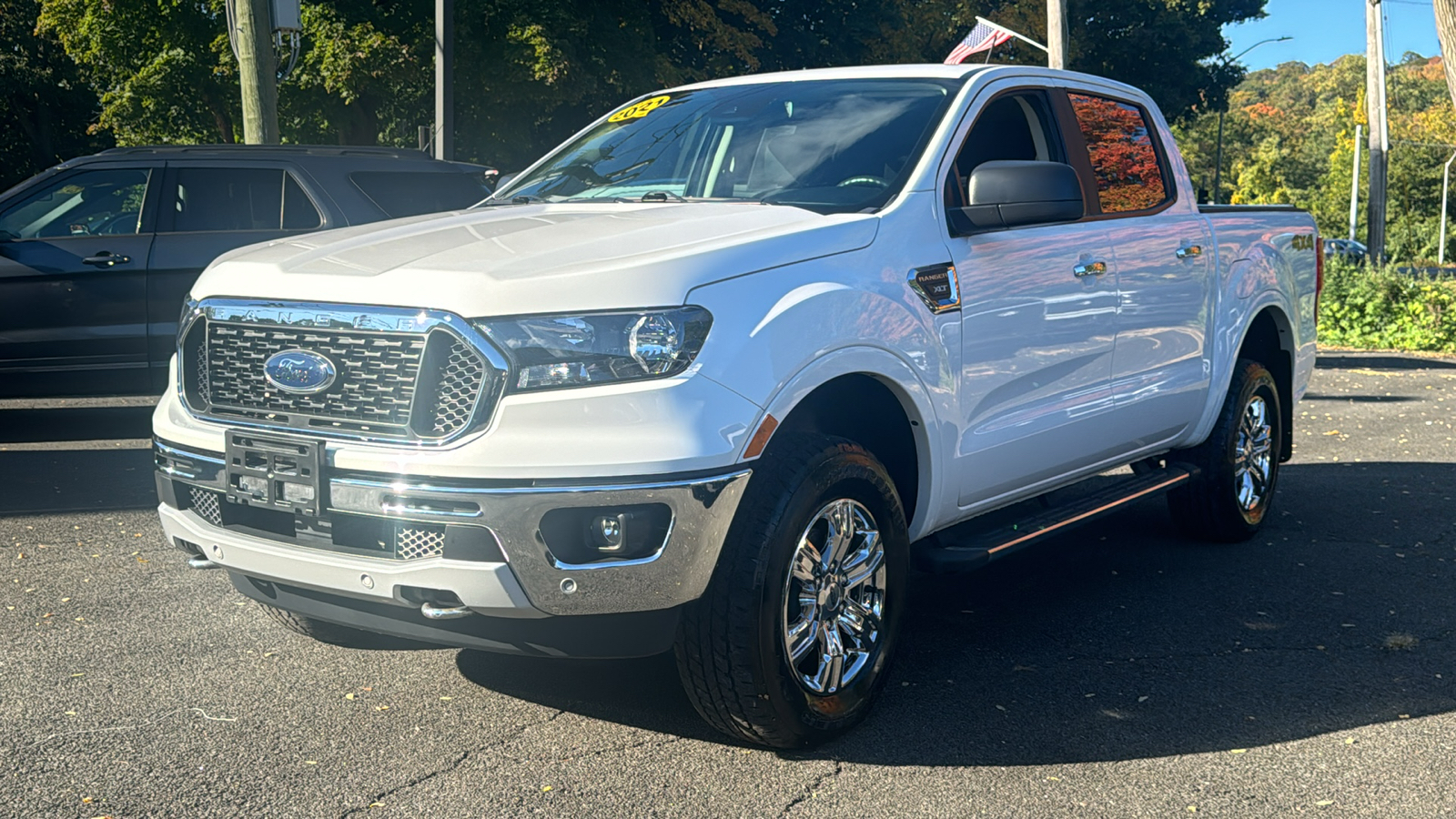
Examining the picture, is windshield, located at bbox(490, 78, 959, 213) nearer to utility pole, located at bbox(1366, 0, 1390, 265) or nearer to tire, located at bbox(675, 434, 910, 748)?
tire, located at bbox(675, 434, 910, 748)

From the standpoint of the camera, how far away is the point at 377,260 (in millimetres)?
3744

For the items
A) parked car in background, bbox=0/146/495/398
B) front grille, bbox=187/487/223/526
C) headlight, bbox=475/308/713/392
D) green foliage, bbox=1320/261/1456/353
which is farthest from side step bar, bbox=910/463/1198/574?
green foliage, bbox=1320/261/1456/353

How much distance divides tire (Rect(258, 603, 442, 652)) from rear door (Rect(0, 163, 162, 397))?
4534 mm

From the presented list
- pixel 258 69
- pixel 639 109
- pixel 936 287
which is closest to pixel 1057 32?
pixel 258 69

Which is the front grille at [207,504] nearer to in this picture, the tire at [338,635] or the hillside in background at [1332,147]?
the tire at [338,635]

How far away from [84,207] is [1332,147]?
4163 inches

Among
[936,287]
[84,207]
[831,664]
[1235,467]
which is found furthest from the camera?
[84,207]

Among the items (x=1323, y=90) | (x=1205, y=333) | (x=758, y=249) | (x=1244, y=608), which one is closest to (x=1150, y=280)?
(x=1205, y=333)

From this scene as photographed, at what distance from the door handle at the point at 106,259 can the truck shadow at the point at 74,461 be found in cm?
119

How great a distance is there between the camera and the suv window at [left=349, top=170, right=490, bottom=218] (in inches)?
355

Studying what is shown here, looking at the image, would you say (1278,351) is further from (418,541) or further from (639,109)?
(418,541)

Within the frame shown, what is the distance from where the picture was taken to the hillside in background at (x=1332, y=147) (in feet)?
228

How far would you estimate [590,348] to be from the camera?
3.44 meters

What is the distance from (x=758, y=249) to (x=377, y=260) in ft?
3.31
